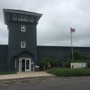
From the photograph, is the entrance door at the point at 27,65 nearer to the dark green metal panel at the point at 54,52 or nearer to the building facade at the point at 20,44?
the building facade at the point at 20,44

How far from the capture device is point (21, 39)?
97.9 ft

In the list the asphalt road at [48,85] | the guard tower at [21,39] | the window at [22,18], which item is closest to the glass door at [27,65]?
the guard tower at [21,39]

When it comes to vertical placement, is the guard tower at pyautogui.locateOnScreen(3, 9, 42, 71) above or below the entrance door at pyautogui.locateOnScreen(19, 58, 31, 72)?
above

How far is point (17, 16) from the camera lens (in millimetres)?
29891

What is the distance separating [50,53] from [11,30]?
8.92 m

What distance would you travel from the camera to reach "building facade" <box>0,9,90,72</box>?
93.8ft

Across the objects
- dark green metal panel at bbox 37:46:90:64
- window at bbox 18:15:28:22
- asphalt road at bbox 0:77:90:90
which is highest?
window at bbox 18:15:28:22

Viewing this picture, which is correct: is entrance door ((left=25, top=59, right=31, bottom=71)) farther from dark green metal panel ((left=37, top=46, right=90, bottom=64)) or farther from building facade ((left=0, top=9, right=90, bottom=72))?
dark green metal panel ((left=37, top=46, right=90, bottom=64))

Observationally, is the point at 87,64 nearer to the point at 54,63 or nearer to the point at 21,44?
the point at 54,63

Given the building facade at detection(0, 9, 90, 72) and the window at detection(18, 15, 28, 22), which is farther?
the window at detection(18, 15, 28, 22)

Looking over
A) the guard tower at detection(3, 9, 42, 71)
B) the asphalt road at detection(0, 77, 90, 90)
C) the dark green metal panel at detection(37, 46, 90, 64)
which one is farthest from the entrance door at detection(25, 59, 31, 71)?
the asphalt road at detection(0, 77, 90, 90)

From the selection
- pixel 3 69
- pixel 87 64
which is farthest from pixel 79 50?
pixel 3 69

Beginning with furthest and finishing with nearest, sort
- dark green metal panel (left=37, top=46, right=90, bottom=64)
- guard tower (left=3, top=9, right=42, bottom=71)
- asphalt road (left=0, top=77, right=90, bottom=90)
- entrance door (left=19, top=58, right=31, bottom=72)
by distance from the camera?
dark green metal panel (left=37, top=46, right=90, bottom=64), guard tower (left=3, top=9, right=42, bottom=71), entrance door (left=19, top=58, right=31, bottom=72), asphalt road (left=0, top=77, right=90, bottom=90)

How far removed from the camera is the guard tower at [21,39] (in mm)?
28531
